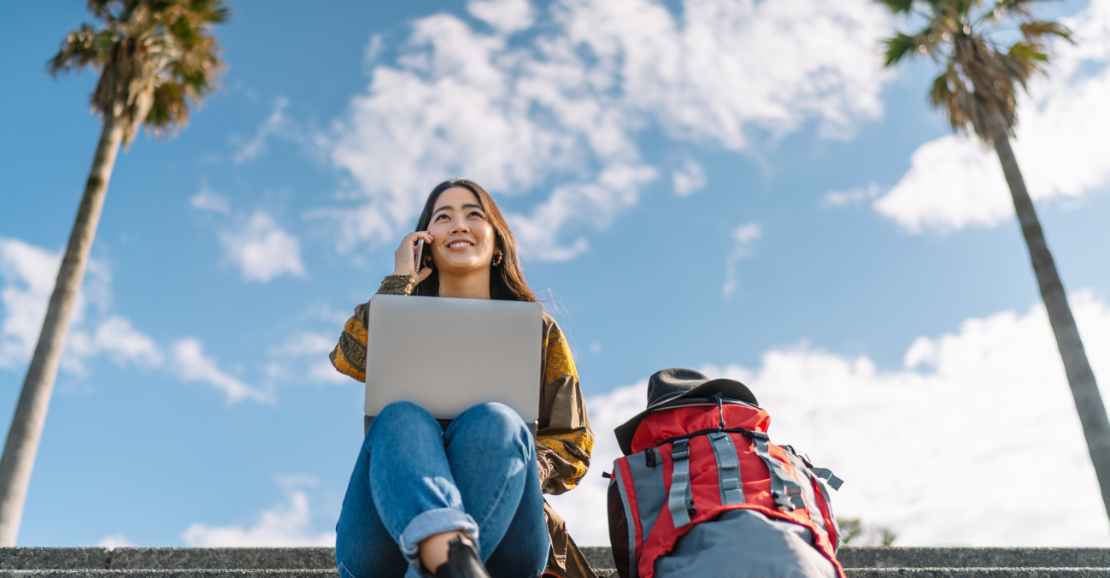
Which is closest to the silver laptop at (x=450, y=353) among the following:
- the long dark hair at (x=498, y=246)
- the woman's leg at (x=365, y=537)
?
the woman's leg at (x=365, y=537)

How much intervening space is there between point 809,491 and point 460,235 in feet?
4.68

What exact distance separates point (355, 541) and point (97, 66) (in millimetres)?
8324

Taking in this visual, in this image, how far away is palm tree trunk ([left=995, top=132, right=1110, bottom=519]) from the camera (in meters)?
5.34

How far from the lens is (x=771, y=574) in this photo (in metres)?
1.62

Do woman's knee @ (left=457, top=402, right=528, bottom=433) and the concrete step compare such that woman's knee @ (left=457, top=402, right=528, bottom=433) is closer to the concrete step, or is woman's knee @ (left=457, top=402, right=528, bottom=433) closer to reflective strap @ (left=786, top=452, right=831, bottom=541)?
reflective strap @ (left=786, top=452, right=831, bottom=541)

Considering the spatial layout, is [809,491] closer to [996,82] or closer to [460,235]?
[460,235]

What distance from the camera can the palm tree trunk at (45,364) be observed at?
545 cm

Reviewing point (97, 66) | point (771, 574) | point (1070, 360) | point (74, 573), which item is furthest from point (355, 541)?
point (97, 66)

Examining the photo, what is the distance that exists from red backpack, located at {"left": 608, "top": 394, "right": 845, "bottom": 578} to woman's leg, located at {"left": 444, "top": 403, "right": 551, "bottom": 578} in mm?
386

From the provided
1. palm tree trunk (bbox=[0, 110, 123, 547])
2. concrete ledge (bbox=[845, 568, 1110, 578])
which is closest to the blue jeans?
concrete ledge (bbox=[845, 568, 1110, 578])

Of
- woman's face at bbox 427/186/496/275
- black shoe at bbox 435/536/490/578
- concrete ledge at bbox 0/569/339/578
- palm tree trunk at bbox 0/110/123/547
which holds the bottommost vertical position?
black shoe at bbox 435/536/490/578

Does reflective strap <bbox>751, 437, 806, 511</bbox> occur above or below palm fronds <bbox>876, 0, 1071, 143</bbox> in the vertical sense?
below

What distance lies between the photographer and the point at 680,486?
192cm

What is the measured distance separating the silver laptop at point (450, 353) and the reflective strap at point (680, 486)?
506 mm
